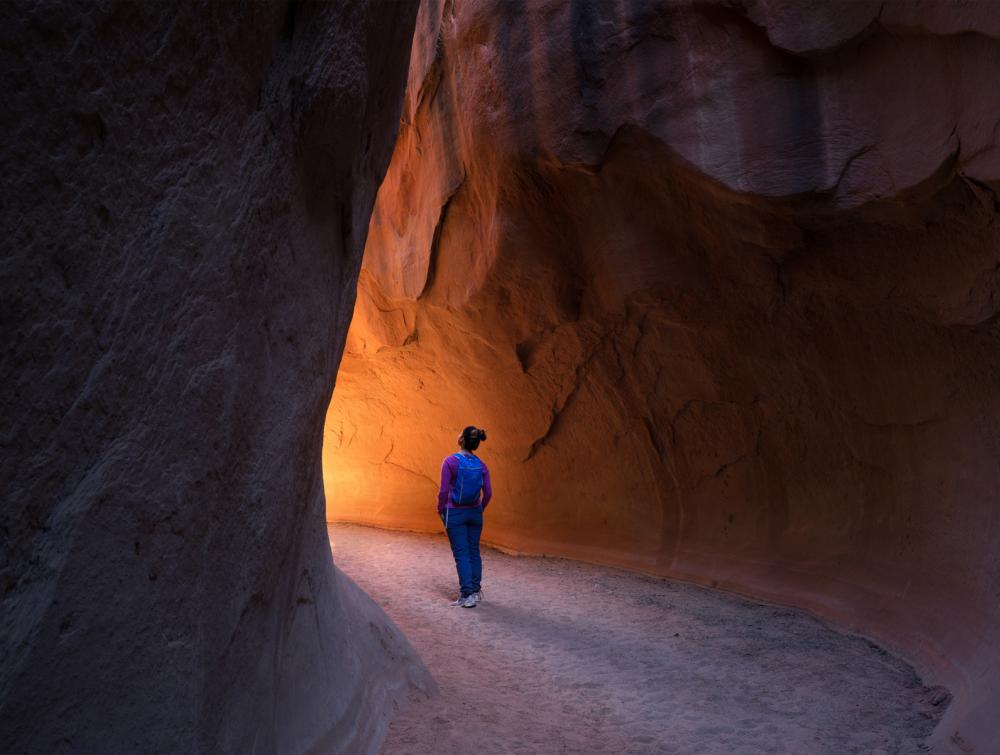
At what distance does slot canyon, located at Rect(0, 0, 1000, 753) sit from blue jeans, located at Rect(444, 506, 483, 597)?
189cm

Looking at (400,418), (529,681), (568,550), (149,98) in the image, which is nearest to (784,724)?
(529,681)

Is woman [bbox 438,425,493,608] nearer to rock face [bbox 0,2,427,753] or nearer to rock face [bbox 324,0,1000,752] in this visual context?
rock face [bbox 324,0,1000,752]

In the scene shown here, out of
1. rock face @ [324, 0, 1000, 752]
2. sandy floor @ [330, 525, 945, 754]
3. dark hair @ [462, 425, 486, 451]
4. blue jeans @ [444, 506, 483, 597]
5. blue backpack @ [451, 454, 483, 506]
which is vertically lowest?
sandy floor @ [330, 525, 945, 754]

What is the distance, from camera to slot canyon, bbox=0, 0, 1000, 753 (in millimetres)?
1621

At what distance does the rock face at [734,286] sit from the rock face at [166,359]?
285 centimetres

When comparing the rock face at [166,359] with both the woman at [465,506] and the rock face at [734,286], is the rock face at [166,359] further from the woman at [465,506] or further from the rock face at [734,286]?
the woman at [465,506]

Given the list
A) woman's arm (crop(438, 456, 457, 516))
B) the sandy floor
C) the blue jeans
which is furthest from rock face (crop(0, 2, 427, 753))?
woman's arm (crop(438, 456, 457, 516))

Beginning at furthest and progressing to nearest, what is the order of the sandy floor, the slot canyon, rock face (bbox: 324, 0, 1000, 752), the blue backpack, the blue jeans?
the blue backpack → the blue jeans → rock face (bbox: 324, 0, 1000, 752) → the sandy floor → the slot canyon

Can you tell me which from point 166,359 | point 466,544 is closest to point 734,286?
point 466,544

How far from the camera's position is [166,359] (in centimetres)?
188

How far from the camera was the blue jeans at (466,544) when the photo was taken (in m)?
5.97

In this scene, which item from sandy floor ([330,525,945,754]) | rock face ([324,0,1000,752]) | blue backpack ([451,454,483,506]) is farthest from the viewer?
blue backpack ([451,454,483,506])

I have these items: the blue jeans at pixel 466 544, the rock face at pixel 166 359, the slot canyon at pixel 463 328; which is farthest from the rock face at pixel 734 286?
the rock face at pixel 166 359

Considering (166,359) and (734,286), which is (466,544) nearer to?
(734,286)
